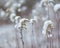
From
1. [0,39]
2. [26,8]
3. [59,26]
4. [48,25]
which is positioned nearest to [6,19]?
[26,8]

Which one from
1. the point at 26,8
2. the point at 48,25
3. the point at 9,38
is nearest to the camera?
the point at 48,25

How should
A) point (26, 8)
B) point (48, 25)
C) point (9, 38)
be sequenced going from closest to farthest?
1. point (48, 25)
2. point (9, 38)
3. point (26, 8)

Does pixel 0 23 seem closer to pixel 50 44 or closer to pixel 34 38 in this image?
pixel 34 38

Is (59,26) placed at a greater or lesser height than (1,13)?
lesser

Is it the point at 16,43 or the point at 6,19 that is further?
the point at 6,19

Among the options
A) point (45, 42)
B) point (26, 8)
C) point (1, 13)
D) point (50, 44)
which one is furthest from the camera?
point (26, 8)

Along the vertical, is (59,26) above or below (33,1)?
below

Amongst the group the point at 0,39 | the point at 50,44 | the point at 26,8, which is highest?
the point at 26,8

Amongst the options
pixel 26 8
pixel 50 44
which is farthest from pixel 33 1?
pixel 50 44

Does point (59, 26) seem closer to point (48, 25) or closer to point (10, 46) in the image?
point (10, 46)
